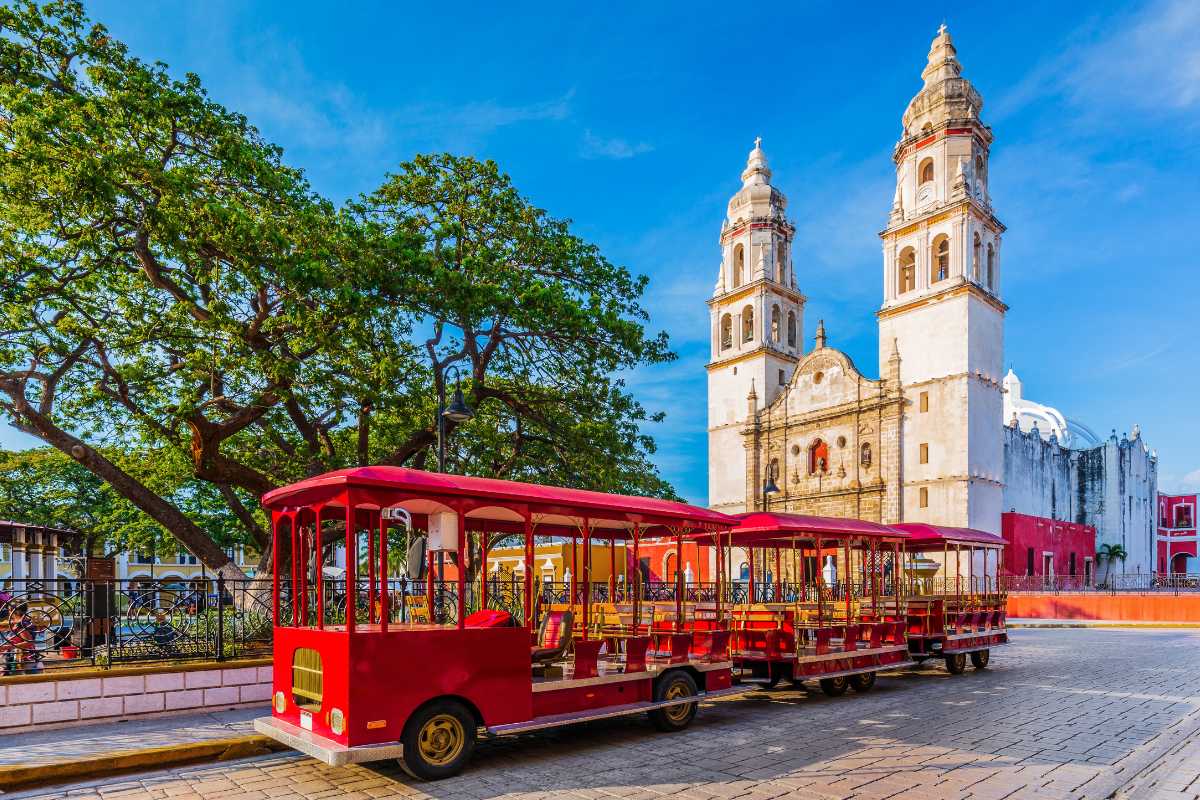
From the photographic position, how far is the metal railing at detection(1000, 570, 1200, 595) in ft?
94.8

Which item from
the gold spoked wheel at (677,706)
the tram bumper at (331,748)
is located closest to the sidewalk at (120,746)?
the tram bumper at (331,748)

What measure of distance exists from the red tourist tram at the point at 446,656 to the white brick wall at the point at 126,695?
7.70 feet

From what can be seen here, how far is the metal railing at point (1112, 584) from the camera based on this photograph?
28.9m

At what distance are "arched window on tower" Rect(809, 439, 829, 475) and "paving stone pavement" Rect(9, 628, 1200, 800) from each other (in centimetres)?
3073

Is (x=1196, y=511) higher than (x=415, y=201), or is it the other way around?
(x=415, y=201)

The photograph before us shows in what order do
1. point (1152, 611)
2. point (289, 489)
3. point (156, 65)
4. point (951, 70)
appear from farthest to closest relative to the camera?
point (951, 70) → point (1152, 611) → point (156, 65) → point (289, 489)

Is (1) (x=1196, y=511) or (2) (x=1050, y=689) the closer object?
(2) (x=1050, y=689)

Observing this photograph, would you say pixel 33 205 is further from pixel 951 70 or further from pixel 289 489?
pixel 951 70

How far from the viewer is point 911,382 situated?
3800 cm

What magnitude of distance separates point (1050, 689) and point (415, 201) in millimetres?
14888

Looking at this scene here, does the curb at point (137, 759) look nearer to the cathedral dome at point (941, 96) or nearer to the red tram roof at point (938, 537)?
the red tram roof at point (938, 537)

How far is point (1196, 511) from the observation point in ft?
185

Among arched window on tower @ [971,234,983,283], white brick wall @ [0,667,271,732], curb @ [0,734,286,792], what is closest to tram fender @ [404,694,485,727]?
curb @ [0,734,286,792]

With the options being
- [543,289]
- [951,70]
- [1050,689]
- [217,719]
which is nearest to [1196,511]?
[951,70]
